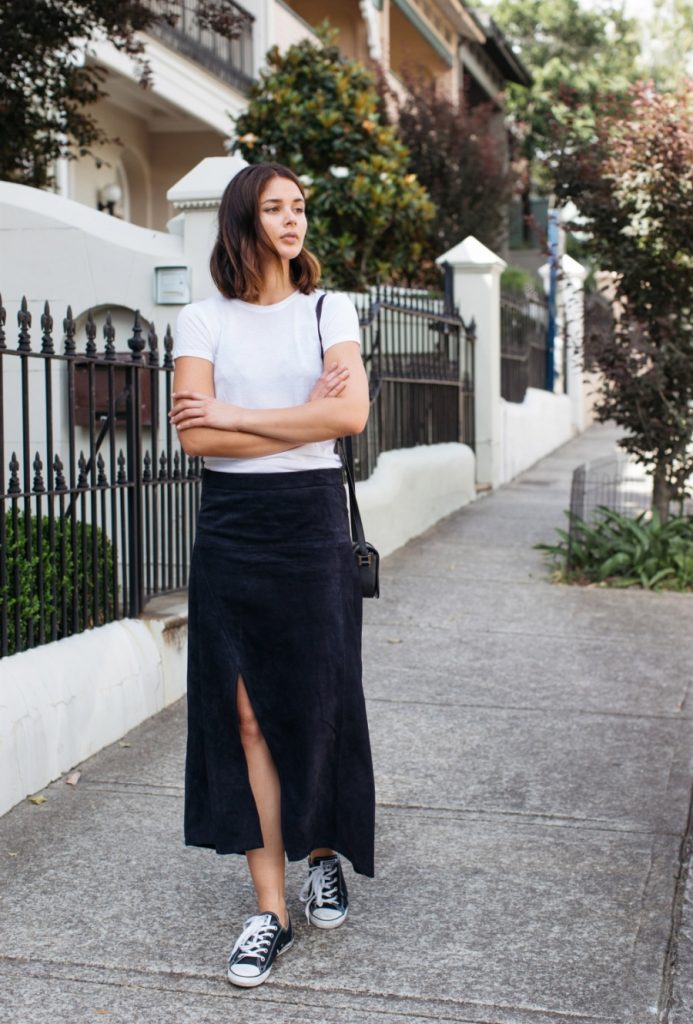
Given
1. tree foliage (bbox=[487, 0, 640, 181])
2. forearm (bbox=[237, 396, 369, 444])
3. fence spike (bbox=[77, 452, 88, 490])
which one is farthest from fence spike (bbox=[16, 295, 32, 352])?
tree foliage (bbox=[487, 0, 640, 181])

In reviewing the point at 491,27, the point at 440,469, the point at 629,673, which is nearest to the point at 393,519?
the point at 440,469

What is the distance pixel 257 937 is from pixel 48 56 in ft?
22.7

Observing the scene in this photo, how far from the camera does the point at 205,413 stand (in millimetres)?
3227

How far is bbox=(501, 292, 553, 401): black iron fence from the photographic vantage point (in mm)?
13680

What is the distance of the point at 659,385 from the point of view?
839 centimetres

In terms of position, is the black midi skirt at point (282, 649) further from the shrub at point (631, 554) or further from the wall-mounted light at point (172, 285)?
the shrub at point (631, 554)

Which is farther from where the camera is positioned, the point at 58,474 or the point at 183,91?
the point at 183,91

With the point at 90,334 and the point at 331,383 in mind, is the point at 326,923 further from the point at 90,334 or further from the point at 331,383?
the point at 90,334

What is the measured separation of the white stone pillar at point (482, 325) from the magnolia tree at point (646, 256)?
331cm

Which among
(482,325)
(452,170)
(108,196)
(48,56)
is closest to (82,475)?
(48,56)

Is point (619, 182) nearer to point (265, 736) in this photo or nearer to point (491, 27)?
point (265, 736)

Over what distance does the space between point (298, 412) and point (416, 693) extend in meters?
2.97

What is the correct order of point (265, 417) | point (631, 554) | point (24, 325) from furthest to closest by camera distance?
1. point (631, 554)
2. point (24, 325)
3. point (265, 417)

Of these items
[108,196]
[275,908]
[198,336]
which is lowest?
[275,908]
